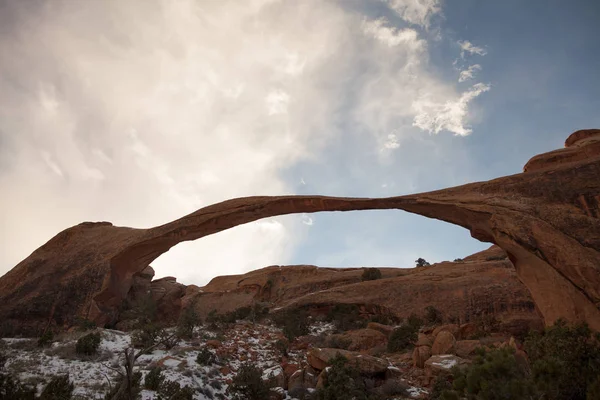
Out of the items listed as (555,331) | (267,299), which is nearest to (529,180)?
(555,331)

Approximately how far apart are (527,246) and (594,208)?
200cm

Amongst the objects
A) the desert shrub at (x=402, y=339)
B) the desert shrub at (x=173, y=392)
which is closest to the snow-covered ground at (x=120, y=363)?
the desert shrub at (x=173, y=392)

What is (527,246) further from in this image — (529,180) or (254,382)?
(254,382)

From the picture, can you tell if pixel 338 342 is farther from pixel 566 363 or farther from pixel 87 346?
pixel 566 363

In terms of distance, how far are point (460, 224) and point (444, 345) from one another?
12.6 ft

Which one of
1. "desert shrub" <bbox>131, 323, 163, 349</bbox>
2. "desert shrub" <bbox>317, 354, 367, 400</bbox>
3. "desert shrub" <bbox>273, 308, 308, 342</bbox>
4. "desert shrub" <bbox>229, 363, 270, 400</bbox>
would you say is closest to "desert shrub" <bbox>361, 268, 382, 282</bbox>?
"desert shrub" <bbox>273, 308, 308, 342</bbox>

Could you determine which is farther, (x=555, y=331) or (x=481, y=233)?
(x=481, y=233)

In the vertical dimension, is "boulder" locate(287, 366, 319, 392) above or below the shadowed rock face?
below

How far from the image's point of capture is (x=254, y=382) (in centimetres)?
885

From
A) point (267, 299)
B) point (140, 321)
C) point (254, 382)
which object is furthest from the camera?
point (267, 299)

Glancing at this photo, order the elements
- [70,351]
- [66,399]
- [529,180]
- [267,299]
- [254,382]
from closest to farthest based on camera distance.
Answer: [66,399] < [254,382] < [70,351] < [529,180] < [267,299]

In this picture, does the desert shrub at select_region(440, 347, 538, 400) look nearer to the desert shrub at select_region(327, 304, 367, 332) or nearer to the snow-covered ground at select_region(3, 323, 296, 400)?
the snow-covered ground at select_region(3, 323, 296, 400)

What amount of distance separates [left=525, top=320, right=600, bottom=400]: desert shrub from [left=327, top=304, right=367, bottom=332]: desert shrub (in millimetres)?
13026

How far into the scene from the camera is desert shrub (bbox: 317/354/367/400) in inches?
A: 311
